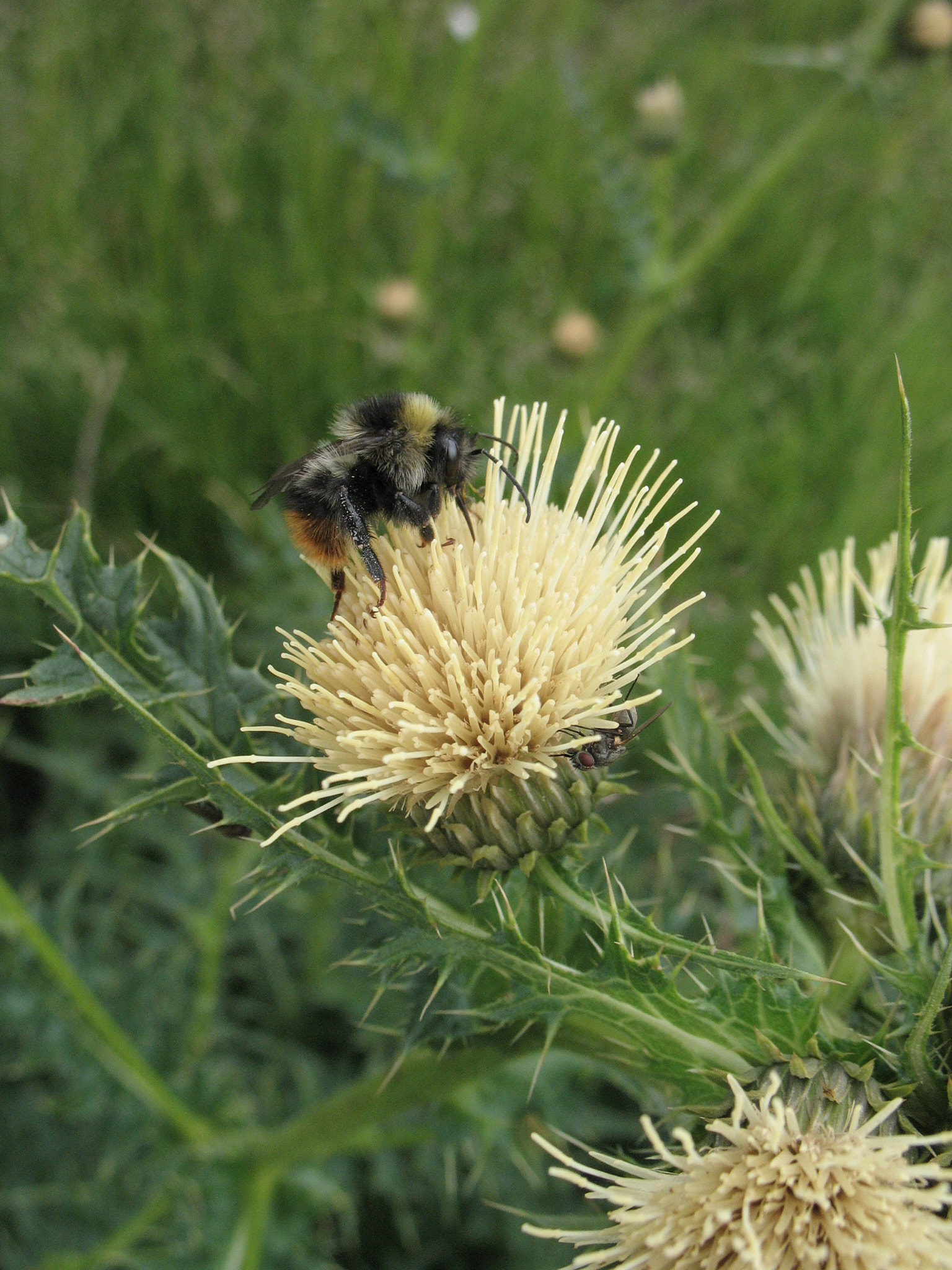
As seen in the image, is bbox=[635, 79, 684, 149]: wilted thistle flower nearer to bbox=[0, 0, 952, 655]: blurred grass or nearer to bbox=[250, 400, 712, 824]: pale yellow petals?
bbox=[0, 0, 952, 655]: blurred grass

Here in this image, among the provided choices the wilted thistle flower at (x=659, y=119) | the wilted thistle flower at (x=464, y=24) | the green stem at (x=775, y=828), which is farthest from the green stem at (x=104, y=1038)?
the wilted thistle flower at (x=659, y=119)

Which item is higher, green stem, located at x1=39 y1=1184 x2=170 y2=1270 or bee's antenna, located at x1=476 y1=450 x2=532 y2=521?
bee's antenna, located at x1=476 y1=450 x2=532 y2=521

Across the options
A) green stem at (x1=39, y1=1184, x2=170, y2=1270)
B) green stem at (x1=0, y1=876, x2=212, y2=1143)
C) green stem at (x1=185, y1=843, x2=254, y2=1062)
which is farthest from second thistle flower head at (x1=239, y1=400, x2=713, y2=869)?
green stem at (x1=39, y1=1184, x2=170, y2=1270)

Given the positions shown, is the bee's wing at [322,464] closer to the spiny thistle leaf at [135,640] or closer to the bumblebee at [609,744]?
the spiny thistle leaf at [135,640]

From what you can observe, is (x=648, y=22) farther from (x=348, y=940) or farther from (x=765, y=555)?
(x=348, y=940)

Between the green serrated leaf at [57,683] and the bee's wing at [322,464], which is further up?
the bee's wing at [322,464]

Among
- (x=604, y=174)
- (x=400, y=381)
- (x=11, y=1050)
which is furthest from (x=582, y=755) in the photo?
(x=604, y=174)
